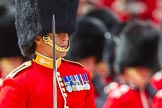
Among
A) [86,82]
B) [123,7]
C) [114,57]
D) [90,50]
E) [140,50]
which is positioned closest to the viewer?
[86,82]

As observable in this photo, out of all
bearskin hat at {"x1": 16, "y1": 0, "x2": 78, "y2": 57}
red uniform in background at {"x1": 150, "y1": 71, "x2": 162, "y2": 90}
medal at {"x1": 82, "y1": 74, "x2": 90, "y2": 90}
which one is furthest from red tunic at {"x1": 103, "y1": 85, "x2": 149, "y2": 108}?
bearskin hat at {"x1": 16, "y1": 0, "x2": 78, "y2": 57}

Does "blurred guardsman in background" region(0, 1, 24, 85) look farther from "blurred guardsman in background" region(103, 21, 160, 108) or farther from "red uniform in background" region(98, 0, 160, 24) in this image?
"red uniform in background" region(98, 0, 160, 24)

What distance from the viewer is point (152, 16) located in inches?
551

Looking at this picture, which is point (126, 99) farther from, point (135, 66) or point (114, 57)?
point (114, 57)

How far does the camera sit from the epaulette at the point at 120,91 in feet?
23.5

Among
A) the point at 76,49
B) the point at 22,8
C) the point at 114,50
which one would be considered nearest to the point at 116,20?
the point at 114,50

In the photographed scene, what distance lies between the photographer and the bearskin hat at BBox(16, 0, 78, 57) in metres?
4.71

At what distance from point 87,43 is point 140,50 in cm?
71

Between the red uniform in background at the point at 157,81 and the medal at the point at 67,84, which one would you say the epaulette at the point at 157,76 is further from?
the medal at the point at 67,84

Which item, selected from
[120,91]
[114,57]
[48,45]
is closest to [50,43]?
Answer: [48,45]

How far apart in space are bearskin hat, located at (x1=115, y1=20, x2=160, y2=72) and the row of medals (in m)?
2.96

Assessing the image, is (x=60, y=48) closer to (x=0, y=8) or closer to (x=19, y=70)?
(x=19, y=70)

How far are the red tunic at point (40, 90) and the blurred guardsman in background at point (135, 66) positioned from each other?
225cm

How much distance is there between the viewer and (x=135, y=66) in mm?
7719
